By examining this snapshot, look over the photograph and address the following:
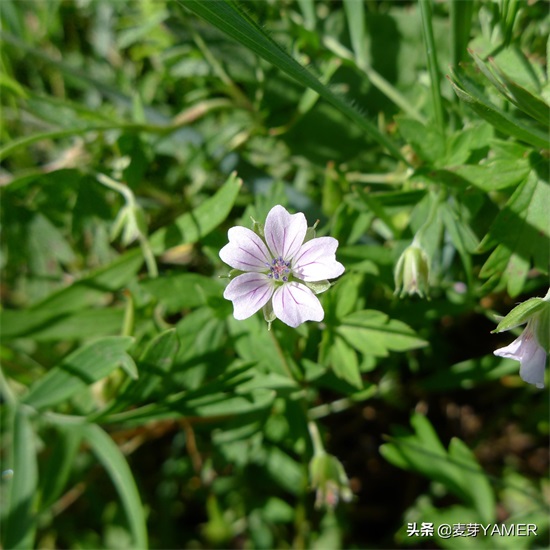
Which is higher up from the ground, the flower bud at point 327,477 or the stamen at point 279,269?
the stamen at point 279,269

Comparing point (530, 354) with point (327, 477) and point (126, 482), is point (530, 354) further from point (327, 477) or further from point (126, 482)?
point (126, 482)

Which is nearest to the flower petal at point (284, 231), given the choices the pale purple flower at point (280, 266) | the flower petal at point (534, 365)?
the pale purple flower at point (280, 266)

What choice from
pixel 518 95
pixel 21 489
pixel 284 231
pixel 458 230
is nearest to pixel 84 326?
pixel 21 489

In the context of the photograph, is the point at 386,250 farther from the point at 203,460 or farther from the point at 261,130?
the point at 203,460

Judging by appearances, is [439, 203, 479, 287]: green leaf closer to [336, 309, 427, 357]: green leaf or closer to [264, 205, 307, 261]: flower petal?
[336, 309, 427, 357]: green leaf

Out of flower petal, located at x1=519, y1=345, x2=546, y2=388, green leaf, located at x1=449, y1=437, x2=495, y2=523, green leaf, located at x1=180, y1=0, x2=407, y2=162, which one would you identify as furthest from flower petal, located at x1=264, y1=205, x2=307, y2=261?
green leaf, located at x1=449, y1=437, x2=495, y2=523

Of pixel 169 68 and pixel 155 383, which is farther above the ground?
pixel 169 68

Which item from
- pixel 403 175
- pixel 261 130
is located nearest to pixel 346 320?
pixel 403 175

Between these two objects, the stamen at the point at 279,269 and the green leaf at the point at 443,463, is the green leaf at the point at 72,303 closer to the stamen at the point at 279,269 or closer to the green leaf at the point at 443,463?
the stamen at the point at 279,269

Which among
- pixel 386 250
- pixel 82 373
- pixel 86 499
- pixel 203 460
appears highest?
pixel 386 250
